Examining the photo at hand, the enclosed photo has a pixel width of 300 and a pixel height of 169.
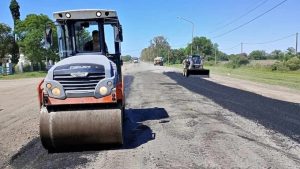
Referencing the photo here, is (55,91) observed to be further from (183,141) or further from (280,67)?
(280,67)

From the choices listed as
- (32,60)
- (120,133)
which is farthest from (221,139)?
(32,60)

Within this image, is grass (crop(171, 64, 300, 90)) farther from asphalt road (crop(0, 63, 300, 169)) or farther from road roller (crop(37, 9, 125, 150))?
road roller (crop(37, 9, 125, 150))

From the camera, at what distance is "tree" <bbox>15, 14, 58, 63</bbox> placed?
59344 millimetres

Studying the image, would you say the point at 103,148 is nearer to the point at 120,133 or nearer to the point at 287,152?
the point at 120,133

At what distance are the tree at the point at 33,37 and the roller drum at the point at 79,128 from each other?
164ft

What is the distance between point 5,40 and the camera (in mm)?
65562

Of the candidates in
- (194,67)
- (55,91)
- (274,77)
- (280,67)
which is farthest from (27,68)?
(55,91)

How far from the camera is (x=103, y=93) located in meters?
8.38

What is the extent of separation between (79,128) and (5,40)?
2438 inches

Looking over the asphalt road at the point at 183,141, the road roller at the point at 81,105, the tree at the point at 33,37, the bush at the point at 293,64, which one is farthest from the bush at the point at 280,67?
the road roller at the point at 81,105

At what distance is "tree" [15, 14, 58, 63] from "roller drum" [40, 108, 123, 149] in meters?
50.0

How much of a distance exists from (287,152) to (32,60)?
58.1 metres

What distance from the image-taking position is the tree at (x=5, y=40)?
64562mm

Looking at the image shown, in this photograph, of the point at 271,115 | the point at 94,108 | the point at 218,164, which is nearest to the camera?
the point at 218,164
